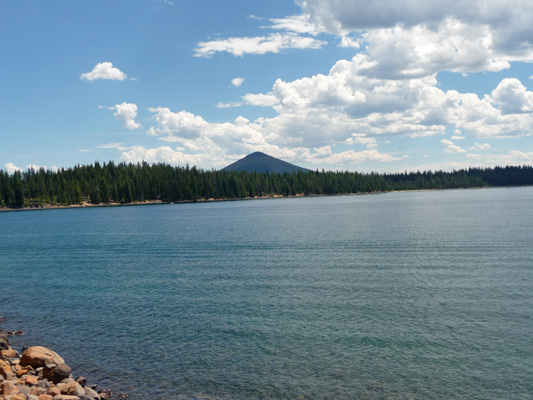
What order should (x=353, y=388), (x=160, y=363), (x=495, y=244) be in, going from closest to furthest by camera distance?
(x=353, y=388) → (x=160, y=363) → (x=495, y=244)

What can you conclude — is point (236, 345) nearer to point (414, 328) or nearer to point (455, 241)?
Result: point (414, 328)

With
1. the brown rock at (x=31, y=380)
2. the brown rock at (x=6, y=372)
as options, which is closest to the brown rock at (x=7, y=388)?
the brown rock at (x=31, y=380)

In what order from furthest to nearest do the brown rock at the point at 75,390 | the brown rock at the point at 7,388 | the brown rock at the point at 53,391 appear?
the brown rock at the point at 53,391
the brown rock at the point at 75,390
the brown rock at the point at 7,388

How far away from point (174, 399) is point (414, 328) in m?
15.6

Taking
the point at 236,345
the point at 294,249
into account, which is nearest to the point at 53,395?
the point at 236,345

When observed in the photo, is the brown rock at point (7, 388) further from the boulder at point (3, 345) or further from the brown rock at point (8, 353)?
the boulder at point (3, 345)

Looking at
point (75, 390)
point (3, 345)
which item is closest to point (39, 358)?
point (75, 390)

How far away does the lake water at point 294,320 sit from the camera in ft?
67.6

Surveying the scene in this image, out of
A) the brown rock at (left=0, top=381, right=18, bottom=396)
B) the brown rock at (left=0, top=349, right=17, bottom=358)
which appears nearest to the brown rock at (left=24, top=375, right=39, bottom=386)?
the brown rock at (left=0, top=381, right=18, bottom=396)

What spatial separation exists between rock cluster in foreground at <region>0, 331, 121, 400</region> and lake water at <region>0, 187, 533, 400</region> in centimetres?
178

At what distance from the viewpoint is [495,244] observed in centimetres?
5853

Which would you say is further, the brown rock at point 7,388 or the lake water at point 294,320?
the lake water at point 294,320

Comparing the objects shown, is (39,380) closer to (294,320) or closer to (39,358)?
(39,358)

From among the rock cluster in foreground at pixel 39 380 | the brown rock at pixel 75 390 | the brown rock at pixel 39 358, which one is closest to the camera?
the rock cluster in foreground at pixel 39 380
